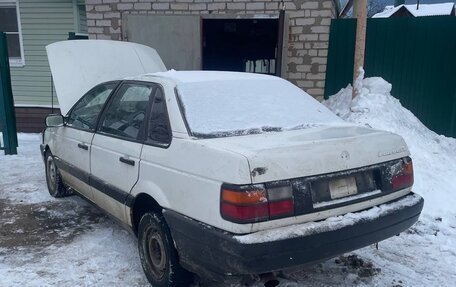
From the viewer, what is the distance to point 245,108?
10.5 feet

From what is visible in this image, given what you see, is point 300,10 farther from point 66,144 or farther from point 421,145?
point 66,144

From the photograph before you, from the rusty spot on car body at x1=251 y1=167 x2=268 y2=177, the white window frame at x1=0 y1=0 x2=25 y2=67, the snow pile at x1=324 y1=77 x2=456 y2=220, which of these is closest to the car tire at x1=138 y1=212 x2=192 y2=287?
the rusty spot on car body at x1=251 y1=167 x2=268 y2=177

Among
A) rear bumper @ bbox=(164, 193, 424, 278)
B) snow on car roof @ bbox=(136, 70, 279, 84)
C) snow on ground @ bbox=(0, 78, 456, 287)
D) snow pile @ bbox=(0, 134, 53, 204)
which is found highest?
snow on car roof @ bbox=(136, 70, 279, 84)

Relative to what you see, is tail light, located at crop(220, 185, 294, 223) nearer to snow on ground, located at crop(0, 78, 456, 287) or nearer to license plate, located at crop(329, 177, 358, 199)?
license plate, located at crop(329, 177, 358, 199)

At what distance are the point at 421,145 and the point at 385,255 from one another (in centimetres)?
306

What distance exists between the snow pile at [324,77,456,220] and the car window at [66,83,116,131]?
3627 mm

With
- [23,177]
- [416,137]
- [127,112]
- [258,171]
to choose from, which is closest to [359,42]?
[416,137]

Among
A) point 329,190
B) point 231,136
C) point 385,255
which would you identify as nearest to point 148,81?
point 231,136

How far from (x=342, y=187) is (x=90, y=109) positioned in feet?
9.05

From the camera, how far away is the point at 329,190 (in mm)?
2631

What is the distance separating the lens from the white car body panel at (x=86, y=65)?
511 centimetres

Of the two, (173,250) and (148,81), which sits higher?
(148,81)

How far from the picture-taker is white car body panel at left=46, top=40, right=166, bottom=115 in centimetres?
511

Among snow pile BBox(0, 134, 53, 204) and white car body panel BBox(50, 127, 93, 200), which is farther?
snow pile BBox(0, 134, 53, 204)
